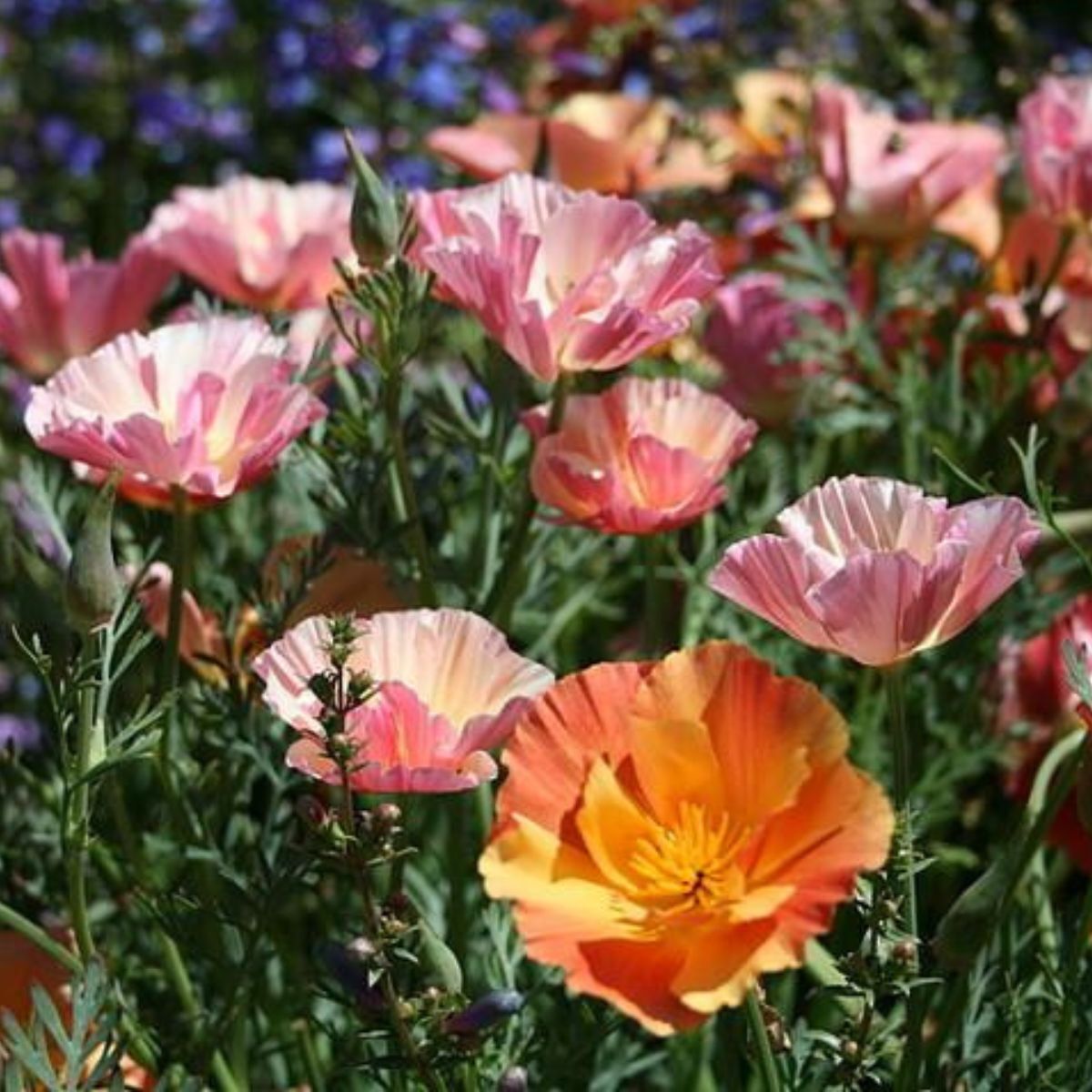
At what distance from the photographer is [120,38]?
2943 millimetres

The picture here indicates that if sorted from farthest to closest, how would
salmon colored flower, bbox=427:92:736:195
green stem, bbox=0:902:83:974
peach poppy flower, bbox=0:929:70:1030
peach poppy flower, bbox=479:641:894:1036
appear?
salmon colored flower, bbox=427:92:736:195
peach poppy flower, bbox=0:929:70:1030
green stem, bbox=0:902:83:974
peach poppy flower, bbox=479:641:894:1036

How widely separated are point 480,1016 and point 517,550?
25 cm

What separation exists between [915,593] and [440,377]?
1.30 ft

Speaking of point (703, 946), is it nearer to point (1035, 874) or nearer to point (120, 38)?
point (1035, 874)

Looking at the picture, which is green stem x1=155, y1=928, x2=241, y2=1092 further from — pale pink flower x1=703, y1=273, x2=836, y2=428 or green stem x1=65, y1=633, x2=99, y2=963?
pale pink flower x1=703, y1=273, x2=836, y2=428

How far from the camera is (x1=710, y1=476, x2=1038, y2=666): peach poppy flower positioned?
66cm

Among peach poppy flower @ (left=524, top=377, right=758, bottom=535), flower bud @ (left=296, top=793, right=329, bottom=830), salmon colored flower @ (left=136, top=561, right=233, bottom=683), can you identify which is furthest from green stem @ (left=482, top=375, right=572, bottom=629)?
flower bud @ (left=296, top=793, right=329, bottom=830)

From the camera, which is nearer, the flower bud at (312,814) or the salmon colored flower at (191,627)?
the flower bud at (312,814)

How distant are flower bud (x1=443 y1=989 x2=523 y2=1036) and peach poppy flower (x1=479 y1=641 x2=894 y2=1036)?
1.8 inches

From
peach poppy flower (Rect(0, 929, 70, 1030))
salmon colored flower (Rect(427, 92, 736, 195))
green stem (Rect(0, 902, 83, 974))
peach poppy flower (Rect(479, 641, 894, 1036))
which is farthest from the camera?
salmon colored flower (Rect(427, 92, 736, 195))

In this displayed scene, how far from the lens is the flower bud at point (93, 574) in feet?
2.34

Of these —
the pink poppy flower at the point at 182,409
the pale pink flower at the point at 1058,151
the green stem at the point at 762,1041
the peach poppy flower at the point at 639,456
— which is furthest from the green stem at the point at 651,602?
the pale pink flower at the point at 1058,151

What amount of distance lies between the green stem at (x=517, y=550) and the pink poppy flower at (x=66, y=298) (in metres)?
0.28

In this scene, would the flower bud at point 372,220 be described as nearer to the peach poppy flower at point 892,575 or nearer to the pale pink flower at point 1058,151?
the peach poppy flower at point 892,575
